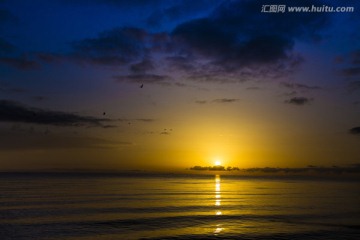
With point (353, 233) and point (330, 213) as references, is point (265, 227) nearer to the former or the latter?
point (353, 233)

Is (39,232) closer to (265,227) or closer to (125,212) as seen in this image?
(125,212)

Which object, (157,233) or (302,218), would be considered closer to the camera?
(157,233)

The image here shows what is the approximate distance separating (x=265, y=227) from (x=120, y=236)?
17.2 meters

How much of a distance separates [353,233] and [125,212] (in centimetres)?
3078

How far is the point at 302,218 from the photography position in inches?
1992

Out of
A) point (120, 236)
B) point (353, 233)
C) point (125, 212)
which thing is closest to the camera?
point (120, 236)

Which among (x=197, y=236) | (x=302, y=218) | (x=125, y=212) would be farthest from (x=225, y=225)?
(x=125, y=212)

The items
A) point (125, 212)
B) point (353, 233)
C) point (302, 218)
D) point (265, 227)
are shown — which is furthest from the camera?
point (125, 212)

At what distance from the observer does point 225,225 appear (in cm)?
4362

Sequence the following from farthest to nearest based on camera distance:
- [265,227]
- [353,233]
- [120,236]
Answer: [265,227], [353,233], [120,236]

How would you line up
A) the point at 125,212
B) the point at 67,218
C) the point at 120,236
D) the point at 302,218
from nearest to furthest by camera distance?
the point at 120,236
the point at 67,218
the point at 302,218
the point at 125,212

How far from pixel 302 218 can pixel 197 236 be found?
820 inches

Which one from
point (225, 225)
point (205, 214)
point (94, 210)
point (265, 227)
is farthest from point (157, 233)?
point (94, 210)

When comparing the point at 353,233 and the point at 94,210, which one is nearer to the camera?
the point at 353,233
